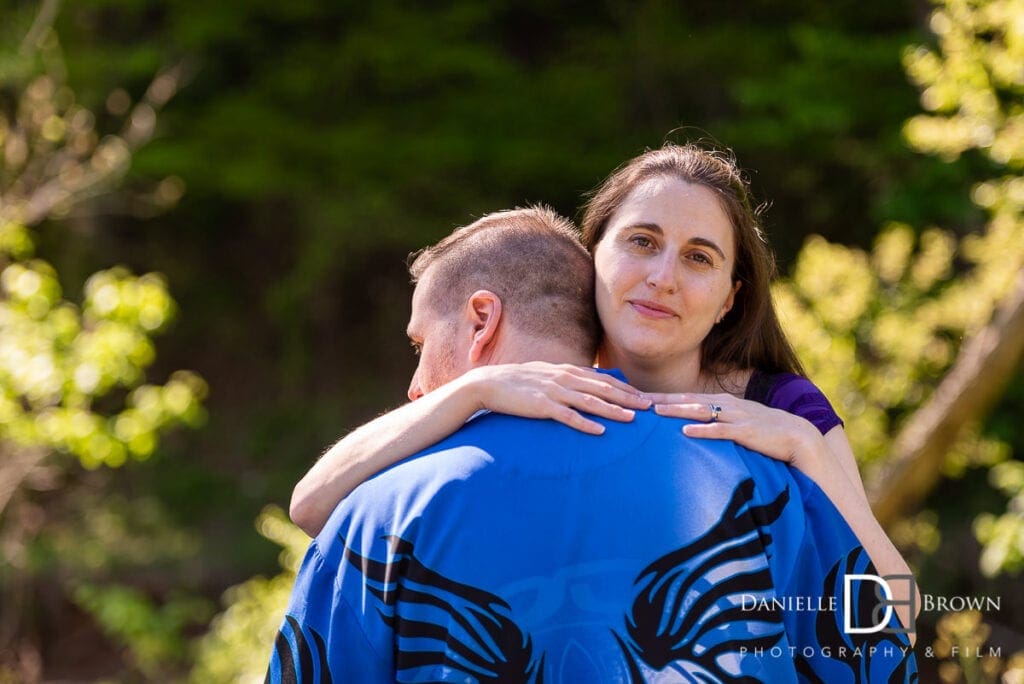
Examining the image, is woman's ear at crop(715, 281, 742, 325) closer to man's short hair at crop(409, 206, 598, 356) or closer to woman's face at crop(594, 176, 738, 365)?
woman's face at crop(594, 176, 738, 365)

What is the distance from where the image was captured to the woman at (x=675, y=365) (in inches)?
71.9

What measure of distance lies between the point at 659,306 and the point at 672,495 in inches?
24.8

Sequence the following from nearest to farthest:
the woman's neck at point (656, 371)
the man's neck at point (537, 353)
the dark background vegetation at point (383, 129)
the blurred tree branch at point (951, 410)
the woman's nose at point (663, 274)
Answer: the man's neck at point (537, 353) → the woman's nose at point (663, 274) → the woman's neck at point (656, 371) → the blurred tree branch at point (951, 410) → the dark background vegetation at point (383, 129)

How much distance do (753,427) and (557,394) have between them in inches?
12.8

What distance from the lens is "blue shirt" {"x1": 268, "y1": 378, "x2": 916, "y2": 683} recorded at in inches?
65.9

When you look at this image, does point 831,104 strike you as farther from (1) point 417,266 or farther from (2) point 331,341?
(1) point 417,266

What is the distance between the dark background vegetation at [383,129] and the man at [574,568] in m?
7.53

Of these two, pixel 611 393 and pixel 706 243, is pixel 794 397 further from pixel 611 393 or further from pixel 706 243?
pixel 611 393

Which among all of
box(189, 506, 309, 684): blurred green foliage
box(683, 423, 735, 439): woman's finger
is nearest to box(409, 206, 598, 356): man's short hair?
box(683, 423, 735, 439): woman's finger

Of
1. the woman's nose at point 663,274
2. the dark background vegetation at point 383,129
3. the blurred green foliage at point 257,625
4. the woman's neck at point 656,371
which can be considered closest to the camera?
the woman's nose at point 663,274

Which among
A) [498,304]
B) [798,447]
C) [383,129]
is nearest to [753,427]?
[798,447]

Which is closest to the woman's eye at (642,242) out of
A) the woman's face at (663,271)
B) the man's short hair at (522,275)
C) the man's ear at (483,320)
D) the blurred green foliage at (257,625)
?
the woman's face at (663,271)

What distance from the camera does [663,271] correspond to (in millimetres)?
2199

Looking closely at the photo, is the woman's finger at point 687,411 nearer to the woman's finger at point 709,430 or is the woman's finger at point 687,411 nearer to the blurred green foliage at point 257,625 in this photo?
the woman's finger at point 709,430
